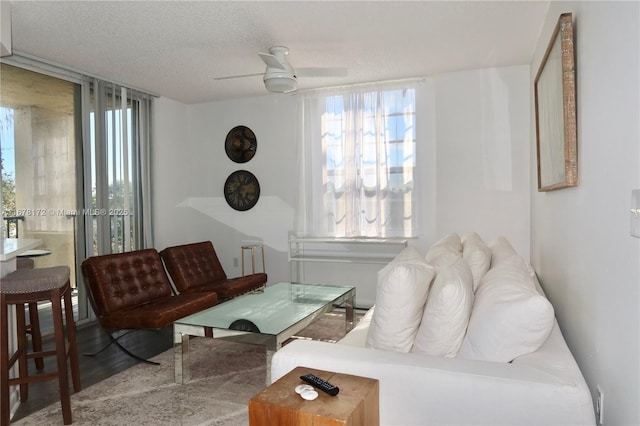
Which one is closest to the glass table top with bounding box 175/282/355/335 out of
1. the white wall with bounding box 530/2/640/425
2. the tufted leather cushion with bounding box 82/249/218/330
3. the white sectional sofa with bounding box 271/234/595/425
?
the tufted leather cushion with bounding box 82/249/218/330

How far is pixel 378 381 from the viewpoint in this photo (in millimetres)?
1361

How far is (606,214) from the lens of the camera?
4.63 ft

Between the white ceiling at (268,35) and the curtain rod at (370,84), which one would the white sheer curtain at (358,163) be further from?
the white ceiling at (268,35)

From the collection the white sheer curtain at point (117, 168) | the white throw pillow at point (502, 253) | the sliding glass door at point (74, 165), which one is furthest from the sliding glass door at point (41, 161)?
the white throw pillow at point (502, 253)

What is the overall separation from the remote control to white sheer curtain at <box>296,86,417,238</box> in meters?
3.54

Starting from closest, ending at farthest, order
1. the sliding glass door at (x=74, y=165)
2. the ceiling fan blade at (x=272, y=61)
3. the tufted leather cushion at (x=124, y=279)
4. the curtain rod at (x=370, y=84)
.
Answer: the ceiling fan blade at (x=272, y=61) → the tufted leather cushion at (x=124, y=279) → the sliding glass door at (x=74, y=165) → the curtain rod at (x=370, y=84)

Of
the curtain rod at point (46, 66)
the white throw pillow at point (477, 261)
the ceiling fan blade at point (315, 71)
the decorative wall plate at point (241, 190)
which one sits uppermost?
the curtain rod at point (46, 66)

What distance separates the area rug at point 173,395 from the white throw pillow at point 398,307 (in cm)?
104

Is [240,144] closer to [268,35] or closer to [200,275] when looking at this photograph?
[200,275]

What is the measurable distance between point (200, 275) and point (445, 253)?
296 cm

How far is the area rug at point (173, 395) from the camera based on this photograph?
7.82 feet

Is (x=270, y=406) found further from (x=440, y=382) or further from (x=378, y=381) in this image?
(x=440, y=382)

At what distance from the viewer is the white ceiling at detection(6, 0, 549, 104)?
290 cm

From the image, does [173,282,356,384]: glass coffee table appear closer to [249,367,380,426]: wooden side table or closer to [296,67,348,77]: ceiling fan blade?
[249,367,380,426]: wooden side table
